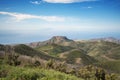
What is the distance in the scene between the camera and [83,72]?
42.9 m

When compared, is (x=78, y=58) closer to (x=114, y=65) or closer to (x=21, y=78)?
(x=114, y=65)

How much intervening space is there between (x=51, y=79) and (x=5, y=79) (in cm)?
337

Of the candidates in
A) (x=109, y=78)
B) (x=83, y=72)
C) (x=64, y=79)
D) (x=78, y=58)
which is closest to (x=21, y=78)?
(x=64, y=79)

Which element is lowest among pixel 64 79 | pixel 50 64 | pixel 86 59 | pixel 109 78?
pixel 86 59

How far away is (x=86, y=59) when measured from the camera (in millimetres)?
197250

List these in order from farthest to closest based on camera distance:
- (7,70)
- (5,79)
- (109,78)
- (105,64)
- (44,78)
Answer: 1. (105,64)
2. (109,78)
3. (7,70)
4. (44,78)
5. (5,79)

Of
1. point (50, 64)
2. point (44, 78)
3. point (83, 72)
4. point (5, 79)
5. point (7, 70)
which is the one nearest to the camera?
point (5, 79)

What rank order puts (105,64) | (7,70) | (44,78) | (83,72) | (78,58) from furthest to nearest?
(78,58) < (105,64) < (83,72) < (7,70) < (44,78)

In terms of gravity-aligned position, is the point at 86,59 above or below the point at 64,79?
below

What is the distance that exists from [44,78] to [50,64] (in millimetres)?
19494

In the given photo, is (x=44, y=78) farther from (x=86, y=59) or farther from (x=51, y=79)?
(x=86, y=59)

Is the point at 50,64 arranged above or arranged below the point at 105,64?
above

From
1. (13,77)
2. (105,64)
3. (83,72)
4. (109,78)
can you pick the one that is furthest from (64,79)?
(105,64)

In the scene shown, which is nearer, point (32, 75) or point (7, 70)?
point (32, 75)
